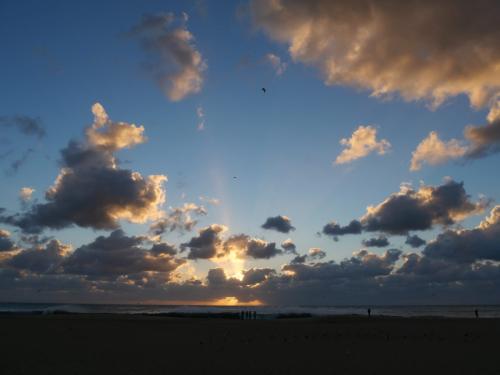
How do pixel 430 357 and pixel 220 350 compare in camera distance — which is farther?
pixel 220 350

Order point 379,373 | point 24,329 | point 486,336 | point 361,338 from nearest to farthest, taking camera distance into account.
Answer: point 379,373, point 361,338, point 486,336, point 24,329

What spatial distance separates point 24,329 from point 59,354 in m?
15.7

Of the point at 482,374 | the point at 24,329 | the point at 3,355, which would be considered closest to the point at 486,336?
the point at 482,374

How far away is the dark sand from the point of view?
18406 millimetres

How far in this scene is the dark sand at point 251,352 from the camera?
60.4 feet

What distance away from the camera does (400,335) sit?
30844 millimetres

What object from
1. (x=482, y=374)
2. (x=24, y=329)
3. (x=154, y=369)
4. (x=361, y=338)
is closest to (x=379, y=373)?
(x=482, y=374)

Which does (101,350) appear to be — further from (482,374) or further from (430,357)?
(482,374)

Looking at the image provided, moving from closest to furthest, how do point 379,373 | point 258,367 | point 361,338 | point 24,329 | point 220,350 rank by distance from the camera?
point 379,373 → point 258,367 → point 220,350 → point 361,338 → point 24,329

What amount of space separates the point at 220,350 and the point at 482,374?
1258 centimetres

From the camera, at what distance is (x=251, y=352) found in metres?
22.8

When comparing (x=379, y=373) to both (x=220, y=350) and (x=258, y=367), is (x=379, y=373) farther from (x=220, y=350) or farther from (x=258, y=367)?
(x=220, y=350)

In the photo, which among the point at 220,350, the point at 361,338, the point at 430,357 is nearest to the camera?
the point at 430,357

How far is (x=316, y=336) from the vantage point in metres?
30.3
